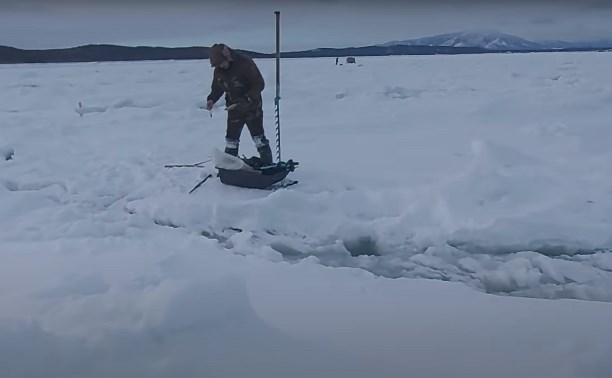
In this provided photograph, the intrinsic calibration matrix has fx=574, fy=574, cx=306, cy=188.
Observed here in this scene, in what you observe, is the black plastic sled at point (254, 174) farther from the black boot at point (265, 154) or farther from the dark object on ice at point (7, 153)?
the dark object on ice at point (7, 153)

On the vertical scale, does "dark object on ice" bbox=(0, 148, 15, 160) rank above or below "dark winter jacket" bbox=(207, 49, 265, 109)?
below

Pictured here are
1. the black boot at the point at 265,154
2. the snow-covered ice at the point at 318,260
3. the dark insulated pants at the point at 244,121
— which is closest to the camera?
the snow-covered ice at the point at 318,260

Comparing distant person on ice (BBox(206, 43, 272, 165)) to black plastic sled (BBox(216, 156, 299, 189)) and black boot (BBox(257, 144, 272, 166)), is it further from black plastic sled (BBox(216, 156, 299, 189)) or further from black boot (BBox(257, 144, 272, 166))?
black plastic sled (BBox(216, 156, 299, 189))

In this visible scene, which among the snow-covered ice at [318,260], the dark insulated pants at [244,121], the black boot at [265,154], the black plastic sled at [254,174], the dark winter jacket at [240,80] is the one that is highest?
the dark winter jacket at [240,80]

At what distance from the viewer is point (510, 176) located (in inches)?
213

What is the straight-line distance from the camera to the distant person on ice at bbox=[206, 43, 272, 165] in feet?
16.8

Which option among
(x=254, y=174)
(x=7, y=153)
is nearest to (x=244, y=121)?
(x=254, y=174)

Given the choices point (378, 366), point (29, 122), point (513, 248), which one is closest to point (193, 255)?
point (378, 366)

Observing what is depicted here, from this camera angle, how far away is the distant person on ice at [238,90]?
5129mm

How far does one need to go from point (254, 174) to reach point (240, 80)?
873mm

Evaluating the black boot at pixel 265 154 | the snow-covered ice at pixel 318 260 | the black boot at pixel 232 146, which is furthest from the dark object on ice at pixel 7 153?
the black boot at pixel 265 154

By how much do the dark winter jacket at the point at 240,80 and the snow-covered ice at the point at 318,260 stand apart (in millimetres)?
861

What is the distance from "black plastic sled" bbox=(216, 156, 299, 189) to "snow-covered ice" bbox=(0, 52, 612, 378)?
0.31 feet

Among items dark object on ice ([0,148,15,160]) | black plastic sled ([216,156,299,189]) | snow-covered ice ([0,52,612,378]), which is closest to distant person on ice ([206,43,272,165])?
black plastic sled ([216,156,299,189])
